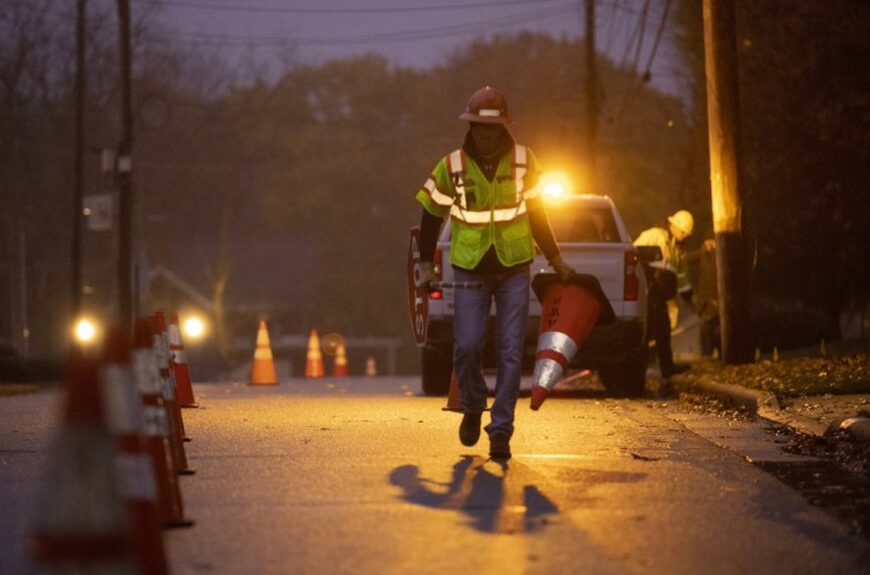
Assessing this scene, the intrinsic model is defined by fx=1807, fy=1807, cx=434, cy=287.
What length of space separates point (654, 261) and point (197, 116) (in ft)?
202

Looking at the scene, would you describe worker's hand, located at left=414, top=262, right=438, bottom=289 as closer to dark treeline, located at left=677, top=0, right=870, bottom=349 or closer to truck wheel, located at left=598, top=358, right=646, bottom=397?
truck wheel, located at left=598, top=358, right=646, bottom=397

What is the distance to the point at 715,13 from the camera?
18.6 meters

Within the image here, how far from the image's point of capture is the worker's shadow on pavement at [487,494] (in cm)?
771

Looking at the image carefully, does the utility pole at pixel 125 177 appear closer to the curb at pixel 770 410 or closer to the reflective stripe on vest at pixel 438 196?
the curb at pixel 770 410

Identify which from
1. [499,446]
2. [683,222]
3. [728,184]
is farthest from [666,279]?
[499,446]

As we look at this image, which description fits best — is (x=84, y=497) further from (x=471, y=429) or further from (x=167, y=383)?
(x=471, y=429)

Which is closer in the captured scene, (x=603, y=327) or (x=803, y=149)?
(x=603, y=327)

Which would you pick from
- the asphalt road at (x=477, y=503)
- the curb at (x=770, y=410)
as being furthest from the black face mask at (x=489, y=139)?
the curb at (x=770, y=410)

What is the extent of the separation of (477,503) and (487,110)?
286 cm

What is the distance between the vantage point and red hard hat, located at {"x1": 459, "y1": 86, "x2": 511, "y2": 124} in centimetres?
1030

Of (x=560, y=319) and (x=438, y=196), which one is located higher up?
(x=438, y=196)

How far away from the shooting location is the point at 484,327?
10.6 metres

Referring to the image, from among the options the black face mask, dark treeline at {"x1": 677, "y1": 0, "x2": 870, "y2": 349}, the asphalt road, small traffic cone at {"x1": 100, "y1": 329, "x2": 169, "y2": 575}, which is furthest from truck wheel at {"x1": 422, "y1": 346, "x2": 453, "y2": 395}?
small traffic cone at {"x1": 100, "y1": 329, "x2": 169, "y2": 575}

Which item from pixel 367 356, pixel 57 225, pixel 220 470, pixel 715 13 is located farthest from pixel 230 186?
pixel 220 470
